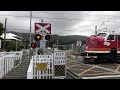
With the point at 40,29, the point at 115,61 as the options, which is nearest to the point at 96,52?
the point at 115,61

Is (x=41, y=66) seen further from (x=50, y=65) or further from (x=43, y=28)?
(x=43, y=28)

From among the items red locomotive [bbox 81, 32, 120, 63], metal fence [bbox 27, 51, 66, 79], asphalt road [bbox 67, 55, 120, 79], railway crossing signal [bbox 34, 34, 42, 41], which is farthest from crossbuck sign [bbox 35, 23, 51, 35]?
red locomotive [bbox 81, 32, 120, 63]

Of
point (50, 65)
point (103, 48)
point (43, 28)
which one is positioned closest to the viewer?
point (50, 65)

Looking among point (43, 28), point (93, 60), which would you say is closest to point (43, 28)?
point (43, 28)

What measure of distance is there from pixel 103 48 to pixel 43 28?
1007cm

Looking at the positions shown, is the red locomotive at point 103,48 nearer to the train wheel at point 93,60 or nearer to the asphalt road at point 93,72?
the train wheel at point 93,60

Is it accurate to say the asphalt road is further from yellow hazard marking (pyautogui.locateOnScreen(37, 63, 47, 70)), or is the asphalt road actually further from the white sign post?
the white sign post

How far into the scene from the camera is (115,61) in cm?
2056

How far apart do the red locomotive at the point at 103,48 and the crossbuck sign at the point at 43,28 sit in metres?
9.45

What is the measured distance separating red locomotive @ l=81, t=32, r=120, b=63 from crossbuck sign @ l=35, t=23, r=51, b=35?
9454 millimetres

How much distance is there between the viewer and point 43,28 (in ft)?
35.6

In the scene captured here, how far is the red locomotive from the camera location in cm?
1973
